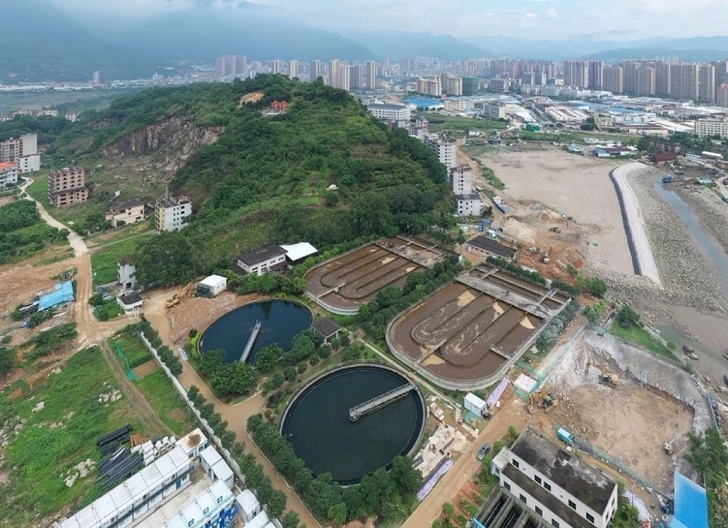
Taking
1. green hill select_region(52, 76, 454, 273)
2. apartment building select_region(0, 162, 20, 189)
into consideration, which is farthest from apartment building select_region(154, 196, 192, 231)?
apartment building select_region(0, 162, 20, 189)

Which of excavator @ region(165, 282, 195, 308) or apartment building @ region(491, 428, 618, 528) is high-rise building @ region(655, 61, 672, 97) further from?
excavator @ region(165, 282, 195, 308)

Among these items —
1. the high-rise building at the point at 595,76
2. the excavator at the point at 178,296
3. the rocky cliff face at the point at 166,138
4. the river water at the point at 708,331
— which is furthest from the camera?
the high-rise building at the point at 595,76

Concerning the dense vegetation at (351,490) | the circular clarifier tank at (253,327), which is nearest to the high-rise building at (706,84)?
the circular clarifier tank at (253,327)

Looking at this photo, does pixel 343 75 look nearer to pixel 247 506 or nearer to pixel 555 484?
pixel 247 506

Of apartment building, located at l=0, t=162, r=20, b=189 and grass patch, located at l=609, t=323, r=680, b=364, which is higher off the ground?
apartment building, located at l=0, t=162, r=20, b=189

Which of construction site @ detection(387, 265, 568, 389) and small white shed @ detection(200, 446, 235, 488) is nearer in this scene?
small white shed @ detection(200, 446, 235, 488)

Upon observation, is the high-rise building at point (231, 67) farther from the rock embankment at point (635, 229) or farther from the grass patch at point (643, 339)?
the grass patch at point (643, 339)
